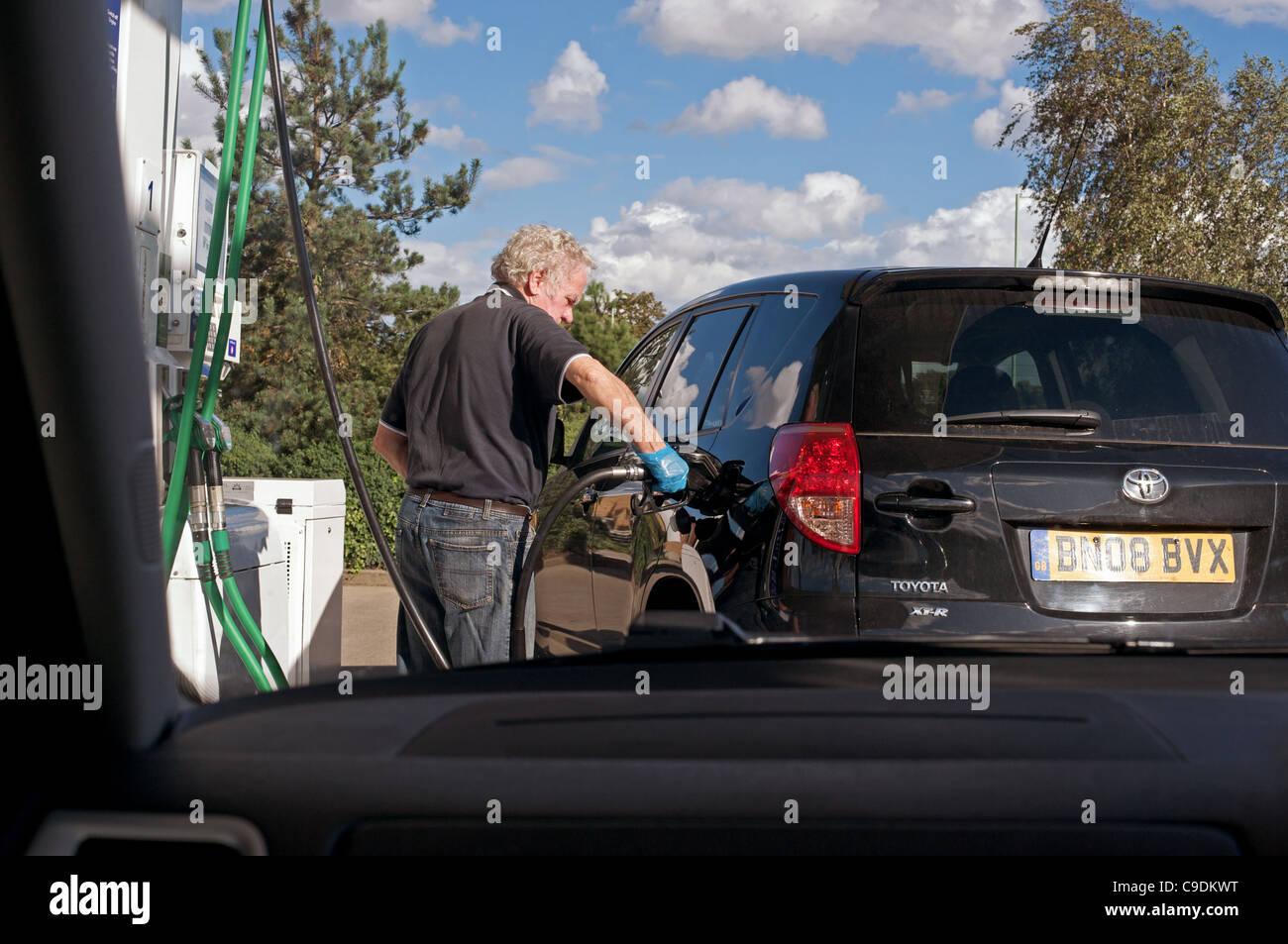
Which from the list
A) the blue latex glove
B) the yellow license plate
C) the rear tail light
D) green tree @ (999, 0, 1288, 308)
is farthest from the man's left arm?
green tree @ (999, 0, 1288, 308)

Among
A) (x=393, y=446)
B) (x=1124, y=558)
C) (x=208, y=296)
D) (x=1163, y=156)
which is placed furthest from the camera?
(x=1163, y=156)

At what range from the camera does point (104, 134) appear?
97 centimetres

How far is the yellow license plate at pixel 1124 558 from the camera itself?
9.78 ft

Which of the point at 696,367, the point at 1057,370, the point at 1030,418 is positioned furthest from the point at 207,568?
the point at 1057,370

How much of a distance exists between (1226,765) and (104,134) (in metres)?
1.11

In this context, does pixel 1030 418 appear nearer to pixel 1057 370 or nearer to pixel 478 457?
pixel 1057 370

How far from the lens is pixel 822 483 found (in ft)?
10.2

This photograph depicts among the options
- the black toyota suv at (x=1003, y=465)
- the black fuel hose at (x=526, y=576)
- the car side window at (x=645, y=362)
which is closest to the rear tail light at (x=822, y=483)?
the black toyota suv at (x=1003, y=465)

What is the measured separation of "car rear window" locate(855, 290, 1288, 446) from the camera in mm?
3145

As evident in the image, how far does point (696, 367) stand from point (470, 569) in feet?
3.50

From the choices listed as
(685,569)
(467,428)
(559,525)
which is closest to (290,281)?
(559,525)

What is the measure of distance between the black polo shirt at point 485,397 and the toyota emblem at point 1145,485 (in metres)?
1.71

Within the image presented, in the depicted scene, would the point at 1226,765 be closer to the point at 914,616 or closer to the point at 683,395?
the point at 914,616

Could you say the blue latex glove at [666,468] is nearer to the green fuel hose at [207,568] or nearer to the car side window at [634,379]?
the car side window at [634,379]
